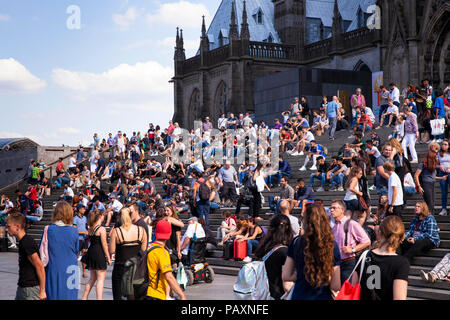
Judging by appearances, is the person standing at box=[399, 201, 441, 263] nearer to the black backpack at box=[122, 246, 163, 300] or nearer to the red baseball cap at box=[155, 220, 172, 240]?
the red baseball cap at box=[155, 220, 172, 240]

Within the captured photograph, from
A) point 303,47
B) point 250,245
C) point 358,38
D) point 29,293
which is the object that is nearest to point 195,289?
point 250,245

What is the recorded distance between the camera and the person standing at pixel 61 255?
7.96 metres

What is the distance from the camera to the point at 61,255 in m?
8.04

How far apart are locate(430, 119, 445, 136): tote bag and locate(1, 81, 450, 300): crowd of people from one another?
451mm

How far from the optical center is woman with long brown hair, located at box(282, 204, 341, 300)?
635 cm

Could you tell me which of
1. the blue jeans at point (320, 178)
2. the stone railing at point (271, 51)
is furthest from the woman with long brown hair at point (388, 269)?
the stone railing at point (271, 51)

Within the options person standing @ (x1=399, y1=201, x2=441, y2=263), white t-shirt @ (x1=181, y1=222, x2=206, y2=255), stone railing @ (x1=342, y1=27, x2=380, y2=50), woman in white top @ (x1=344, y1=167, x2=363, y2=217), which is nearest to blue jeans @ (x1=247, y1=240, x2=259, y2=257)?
white t-shirt @ (x1=181, y1=222, x2=206, y2=255)

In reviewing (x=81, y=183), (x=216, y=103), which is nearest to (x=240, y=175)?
A: (x=81, y=183)

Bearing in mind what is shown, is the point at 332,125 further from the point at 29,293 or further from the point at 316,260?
the point at 316,260

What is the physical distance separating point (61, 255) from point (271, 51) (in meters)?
46.7

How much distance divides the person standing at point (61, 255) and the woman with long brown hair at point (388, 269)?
3.32 m
